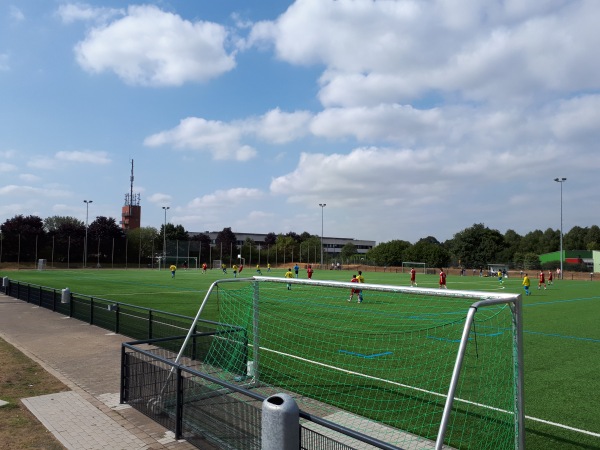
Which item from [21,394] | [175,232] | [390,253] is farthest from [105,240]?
[21,394]

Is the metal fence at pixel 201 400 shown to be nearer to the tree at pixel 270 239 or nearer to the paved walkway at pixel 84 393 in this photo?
the paved walkway at pixel 84 393

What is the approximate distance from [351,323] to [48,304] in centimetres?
1143

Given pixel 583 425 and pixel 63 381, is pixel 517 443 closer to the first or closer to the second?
pixel 583 425

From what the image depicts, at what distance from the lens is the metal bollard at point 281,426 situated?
390 centimetres

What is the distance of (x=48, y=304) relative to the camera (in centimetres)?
1839

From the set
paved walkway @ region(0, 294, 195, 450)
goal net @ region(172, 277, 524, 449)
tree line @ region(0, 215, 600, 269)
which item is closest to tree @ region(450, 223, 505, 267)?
tree line @ region(0, 215, 600, 269)

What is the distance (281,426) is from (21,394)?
18.6 ft

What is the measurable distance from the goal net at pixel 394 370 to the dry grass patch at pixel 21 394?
197 cm

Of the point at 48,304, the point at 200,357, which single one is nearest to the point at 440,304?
the point at 200,357

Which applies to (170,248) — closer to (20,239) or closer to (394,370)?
(20,239)

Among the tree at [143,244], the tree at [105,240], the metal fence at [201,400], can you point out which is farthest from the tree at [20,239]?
the metal fence at [201,400]

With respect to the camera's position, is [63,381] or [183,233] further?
[183,233]

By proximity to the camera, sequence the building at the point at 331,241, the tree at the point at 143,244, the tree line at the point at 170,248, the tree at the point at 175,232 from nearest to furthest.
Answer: the tree line at the point at 170,248 < the tree at the point at 143,244 < the tree at the point at 175,232 < the building at the point at 331,241

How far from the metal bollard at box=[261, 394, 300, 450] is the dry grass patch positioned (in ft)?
10.0
